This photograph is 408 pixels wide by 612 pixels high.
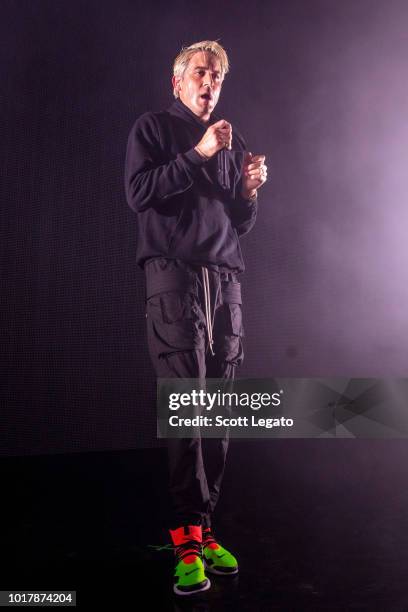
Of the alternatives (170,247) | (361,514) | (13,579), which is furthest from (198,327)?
(361,514)

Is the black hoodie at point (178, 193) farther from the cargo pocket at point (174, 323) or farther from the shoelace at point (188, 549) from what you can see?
the shoelace at point (188, 549)

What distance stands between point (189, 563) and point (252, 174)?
869 millimetres

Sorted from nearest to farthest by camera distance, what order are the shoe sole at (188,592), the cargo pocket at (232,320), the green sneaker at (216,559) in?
the shoe sole at (188,592)
the green sneaker at (216,559)
the cargo pocket at (232,320)

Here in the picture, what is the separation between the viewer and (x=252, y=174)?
4.18 ft

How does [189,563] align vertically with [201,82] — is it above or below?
below

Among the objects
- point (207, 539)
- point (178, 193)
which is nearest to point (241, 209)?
point (178, 193)

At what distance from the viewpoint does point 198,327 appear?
3.69 ft

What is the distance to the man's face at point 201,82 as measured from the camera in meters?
1.27

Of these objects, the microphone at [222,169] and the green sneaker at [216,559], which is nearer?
the green sneaker at [216,559]

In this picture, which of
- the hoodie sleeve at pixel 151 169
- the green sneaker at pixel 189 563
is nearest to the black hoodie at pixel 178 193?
the hoodie sleeve at pixel 151 169

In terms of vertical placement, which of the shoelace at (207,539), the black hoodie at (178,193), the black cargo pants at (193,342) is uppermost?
the black hoodie at (178,193)

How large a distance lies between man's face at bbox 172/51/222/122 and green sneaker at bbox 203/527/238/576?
98 cm

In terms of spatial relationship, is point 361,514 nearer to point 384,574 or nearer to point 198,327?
point 384,574

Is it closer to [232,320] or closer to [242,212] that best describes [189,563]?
[232,320]
